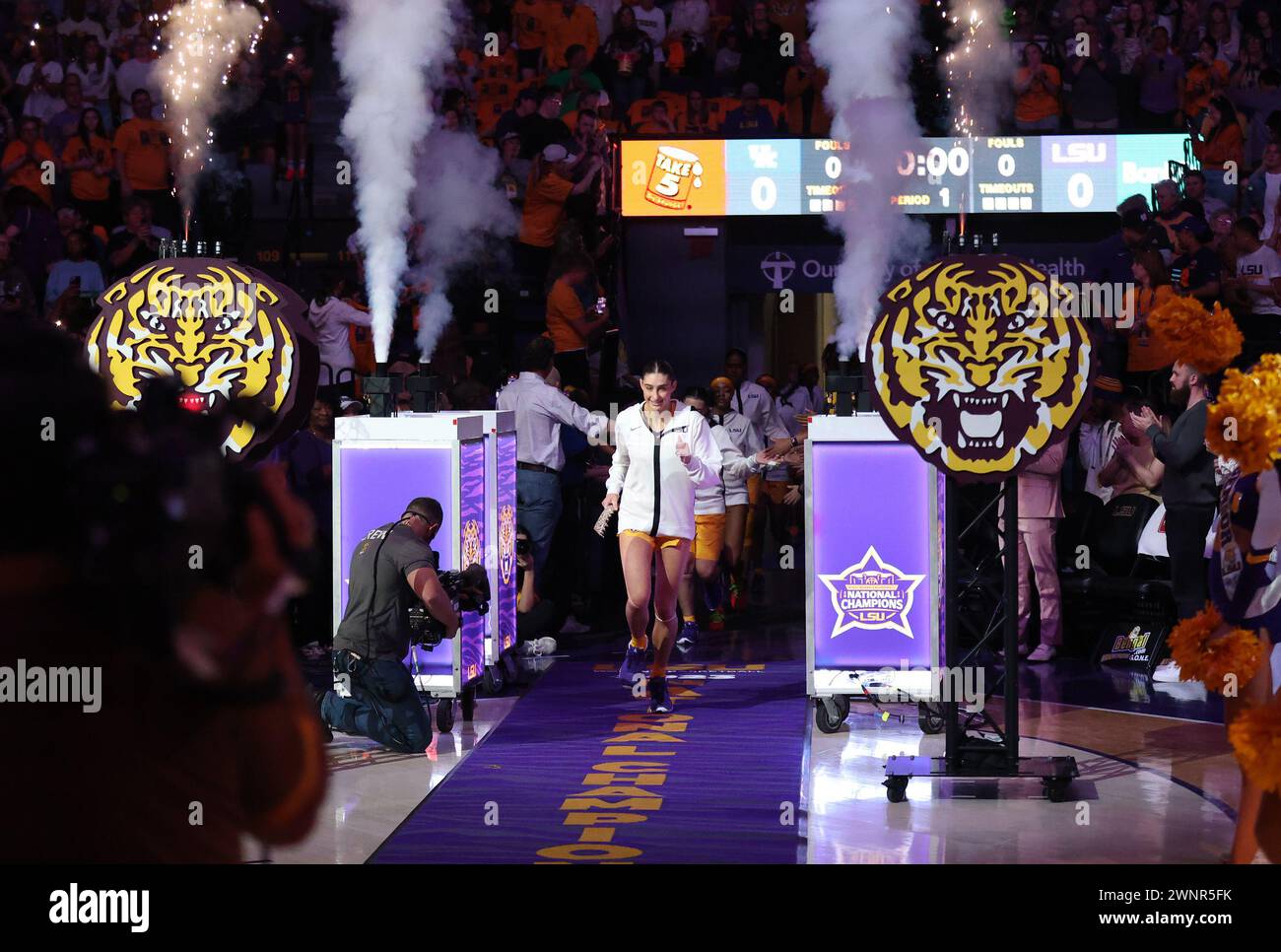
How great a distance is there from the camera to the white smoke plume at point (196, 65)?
14.8 meters

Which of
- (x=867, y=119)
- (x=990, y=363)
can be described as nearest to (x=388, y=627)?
(x=990, y=363)

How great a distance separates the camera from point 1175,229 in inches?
485

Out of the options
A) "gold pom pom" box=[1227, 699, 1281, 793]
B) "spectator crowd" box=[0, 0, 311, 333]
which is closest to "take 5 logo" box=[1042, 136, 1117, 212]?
"spectator crowd" box=[0, 0, 311, 333]

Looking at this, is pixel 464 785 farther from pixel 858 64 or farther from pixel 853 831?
pixel 858 64

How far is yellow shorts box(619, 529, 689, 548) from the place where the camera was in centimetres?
866

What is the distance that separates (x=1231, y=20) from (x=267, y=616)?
52.3 feet

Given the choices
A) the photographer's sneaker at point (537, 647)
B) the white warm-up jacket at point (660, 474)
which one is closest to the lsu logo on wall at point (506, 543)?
the white warm-up jacket at point (660, 474)

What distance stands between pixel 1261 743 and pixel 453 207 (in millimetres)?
10235

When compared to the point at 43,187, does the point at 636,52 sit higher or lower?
higher

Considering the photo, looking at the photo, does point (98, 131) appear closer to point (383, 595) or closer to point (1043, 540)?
point (383, 595)

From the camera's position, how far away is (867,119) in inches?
412

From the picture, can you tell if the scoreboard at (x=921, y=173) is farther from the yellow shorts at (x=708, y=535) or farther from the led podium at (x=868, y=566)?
the led podium at (x=868, y=566)

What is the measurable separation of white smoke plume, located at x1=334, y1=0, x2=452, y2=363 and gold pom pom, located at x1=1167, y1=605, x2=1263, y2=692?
5.30 metres

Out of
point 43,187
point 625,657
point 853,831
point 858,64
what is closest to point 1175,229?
point 858,64
